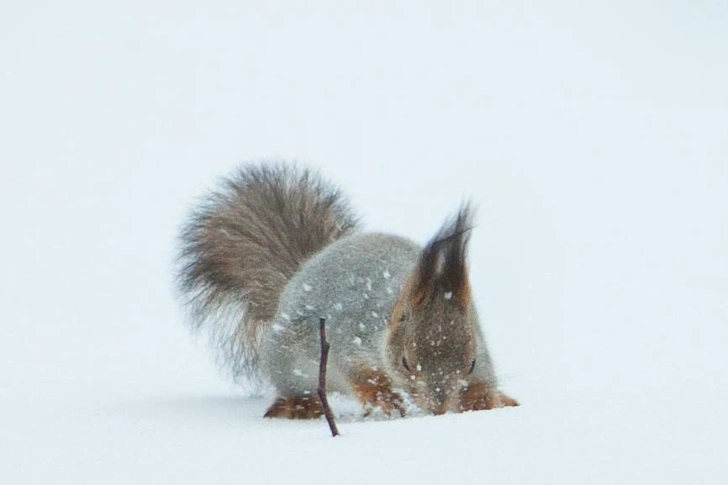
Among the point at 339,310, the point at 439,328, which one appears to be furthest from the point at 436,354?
the point at 339,310

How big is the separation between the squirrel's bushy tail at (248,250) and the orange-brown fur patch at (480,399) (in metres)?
1.45

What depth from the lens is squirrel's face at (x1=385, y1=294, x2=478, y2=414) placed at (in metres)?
4.65

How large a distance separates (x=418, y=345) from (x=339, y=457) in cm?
136

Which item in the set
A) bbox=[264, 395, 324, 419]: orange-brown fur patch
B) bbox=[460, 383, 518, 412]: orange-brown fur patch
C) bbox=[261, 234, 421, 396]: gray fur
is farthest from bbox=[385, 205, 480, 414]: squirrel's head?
bbox=[264, 395, 324, 419]: orange-brown fur patch

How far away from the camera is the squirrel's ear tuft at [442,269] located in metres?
4.66

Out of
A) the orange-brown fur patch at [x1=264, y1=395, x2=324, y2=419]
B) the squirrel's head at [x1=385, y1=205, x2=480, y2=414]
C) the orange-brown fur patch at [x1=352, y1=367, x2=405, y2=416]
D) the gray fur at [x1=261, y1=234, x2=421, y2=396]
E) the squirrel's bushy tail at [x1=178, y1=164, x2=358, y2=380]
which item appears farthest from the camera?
the squirrel's bushy tail at [x1=178, y1=164, x2=358, y2=380]

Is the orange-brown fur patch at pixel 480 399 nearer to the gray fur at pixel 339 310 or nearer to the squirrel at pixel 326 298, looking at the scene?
the squirrel at pixel 326 298

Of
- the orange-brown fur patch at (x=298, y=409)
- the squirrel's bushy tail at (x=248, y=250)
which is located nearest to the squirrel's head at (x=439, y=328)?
the orange-brown fur patch at (x=298, y=409)

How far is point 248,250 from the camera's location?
621 cm

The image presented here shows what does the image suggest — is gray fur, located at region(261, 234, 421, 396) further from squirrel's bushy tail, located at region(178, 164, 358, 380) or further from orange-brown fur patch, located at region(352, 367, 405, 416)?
squirrel's bushy tail, located at region(178, 164, 358, 380)

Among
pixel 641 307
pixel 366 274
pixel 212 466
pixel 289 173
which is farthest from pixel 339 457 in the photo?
pixel 641 307

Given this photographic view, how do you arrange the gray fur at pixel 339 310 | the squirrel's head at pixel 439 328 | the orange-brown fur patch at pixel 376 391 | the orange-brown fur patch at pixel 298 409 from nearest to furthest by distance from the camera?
1. the squirrel's head at pixel 439 328
2. the orange-brown fur patch at pixel 376 391
3. the gray fur at pixel 339 310
4. the orange-brown fur patch at pixel 298 409

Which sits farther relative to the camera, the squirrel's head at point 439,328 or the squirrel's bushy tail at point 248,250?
the squirrel's bushy tail at point 248,250

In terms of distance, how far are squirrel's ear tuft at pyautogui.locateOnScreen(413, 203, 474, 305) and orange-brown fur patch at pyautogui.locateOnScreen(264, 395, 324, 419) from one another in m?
0.89
